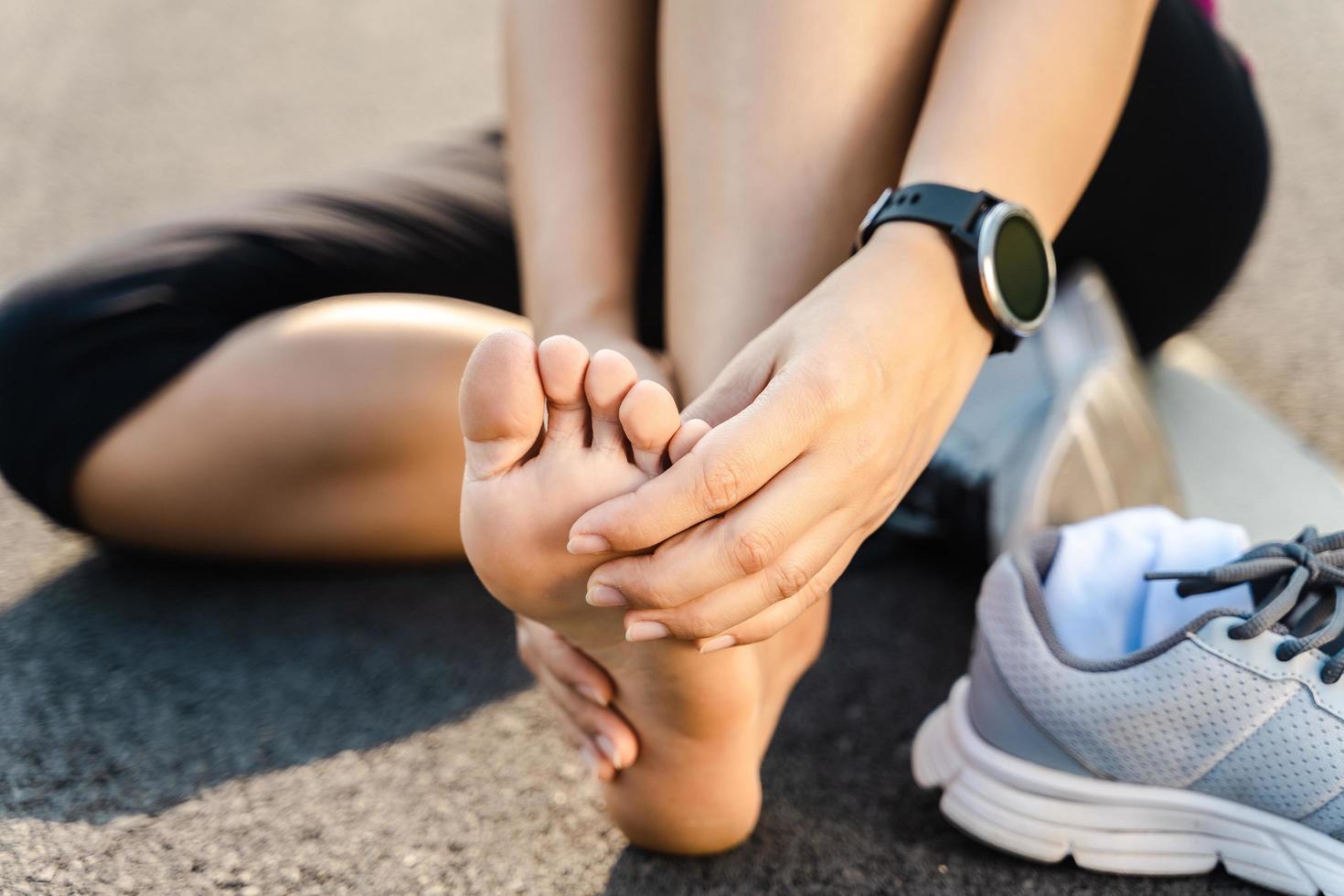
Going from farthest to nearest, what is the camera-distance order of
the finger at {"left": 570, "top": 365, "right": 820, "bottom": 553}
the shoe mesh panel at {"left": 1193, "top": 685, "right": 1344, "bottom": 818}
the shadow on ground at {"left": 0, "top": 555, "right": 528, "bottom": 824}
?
1. the shadow on ground at {"left": 0, "top": 555, "right": 528, "bottom": 824}
2. the shoe mesh panel at {"left": 1193, "top": 685, "right": 1344, "bottom": 818}
3. the finger at {"left": 570, "top": 365, "right": 820, "bottom": 553}

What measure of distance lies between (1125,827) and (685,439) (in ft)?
1.20

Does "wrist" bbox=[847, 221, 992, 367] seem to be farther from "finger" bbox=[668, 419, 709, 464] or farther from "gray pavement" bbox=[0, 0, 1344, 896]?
"gray pavement" bbox=[0, 0, 1344, 896]

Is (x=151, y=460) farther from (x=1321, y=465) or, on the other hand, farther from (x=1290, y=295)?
(x=1290, y=295)

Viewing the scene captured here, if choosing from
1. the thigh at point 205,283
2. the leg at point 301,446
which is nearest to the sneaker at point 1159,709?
the leg at point 301,446

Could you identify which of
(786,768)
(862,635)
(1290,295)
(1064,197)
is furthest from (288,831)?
(1290,295)

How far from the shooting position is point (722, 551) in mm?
459

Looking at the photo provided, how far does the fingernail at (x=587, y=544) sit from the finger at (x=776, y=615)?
73 millimetres

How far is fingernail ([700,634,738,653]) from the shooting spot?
0.50 metres

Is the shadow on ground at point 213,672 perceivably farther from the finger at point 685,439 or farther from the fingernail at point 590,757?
the finger at point 685,439

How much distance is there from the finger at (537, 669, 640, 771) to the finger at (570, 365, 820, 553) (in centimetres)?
19

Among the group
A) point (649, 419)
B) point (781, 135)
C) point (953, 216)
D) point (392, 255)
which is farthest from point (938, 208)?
point (392, 255)

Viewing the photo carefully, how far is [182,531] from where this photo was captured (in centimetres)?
88

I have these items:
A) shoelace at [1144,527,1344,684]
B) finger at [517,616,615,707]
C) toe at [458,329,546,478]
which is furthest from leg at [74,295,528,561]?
shoelace at [1144,527,1344,684]

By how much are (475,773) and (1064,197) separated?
0.52 m
